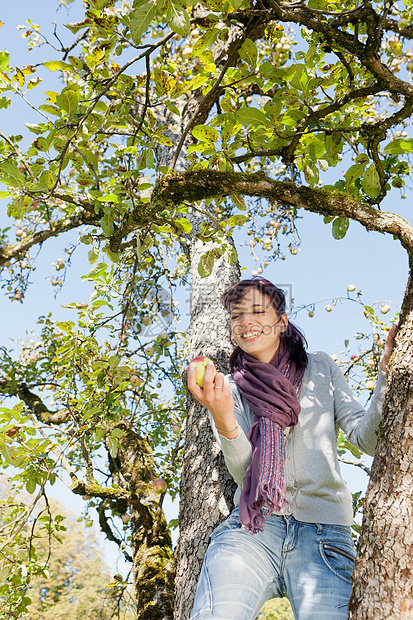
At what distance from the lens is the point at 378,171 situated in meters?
1.89

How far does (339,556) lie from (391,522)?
56 centimetres

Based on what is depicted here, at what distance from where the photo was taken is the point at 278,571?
5.19 ft

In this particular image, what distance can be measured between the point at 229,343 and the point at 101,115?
137cm

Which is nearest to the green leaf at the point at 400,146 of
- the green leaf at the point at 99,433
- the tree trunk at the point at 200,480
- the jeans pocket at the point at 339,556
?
the tree trunk at the point at 200,480

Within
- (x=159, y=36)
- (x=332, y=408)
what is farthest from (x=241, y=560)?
(x=159, y=36)

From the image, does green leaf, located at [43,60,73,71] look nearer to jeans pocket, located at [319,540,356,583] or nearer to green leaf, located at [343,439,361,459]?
jeans pocket, located at [319,540,356,583]

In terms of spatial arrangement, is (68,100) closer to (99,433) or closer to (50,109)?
(50,109)

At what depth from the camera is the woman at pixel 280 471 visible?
4.74ft

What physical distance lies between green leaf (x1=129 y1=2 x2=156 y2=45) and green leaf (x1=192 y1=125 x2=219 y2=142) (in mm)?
473

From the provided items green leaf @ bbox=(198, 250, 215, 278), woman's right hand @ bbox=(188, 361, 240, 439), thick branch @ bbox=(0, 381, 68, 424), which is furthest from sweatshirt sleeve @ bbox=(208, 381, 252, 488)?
thick branch @ bbox=(0, 381, 68, 424)

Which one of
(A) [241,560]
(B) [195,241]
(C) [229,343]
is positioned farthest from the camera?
(B) [195,241]

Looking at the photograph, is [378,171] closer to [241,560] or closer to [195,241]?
[241,560]

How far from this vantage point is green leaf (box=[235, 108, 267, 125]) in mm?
1854

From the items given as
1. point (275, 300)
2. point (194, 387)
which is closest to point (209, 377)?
point (194, 387)
